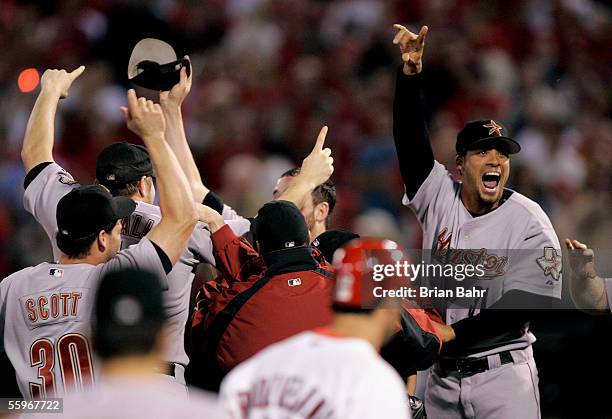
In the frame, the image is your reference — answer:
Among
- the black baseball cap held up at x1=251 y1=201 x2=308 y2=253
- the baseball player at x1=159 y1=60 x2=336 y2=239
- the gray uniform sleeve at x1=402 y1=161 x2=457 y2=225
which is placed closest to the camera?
the black baseball cap held up at x1=251 y1=201 x2=308 y2=253

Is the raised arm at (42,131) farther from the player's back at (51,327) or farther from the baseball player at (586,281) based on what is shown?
the baseball player at (586,281)

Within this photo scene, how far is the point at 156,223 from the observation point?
15.1 feet

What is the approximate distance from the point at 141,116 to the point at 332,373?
1569mm

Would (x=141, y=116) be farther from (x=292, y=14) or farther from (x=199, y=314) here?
(x=292, y=14)

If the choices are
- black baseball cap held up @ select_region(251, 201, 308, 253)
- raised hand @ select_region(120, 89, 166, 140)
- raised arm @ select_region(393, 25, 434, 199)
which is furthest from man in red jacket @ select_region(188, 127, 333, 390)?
raised arm @ select_region(393, 25, 434, 199)

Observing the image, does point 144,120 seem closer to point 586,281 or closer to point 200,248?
point 200,248

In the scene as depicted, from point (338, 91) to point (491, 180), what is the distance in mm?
4776

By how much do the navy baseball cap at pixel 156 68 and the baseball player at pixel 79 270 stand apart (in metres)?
1.10

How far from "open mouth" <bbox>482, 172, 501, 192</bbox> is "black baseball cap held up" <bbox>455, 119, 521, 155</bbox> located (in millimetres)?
131

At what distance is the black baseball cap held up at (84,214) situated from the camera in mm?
3859

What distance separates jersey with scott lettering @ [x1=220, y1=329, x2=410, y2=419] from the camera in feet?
8.32

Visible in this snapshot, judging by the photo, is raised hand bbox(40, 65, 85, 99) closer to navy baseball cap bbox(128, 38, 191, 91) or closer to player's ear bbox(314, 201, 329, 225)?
navy baseball cap bbox(128, 38, 191, 91)

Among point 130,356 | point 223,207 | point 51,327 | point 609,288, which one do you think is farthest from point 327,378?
point 223,207

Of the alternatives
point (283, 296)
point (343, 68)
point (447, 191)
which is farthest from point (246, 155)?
point (283, 296)
